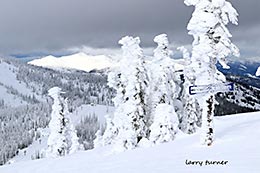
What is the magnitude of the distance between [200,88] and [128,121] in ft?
50.1

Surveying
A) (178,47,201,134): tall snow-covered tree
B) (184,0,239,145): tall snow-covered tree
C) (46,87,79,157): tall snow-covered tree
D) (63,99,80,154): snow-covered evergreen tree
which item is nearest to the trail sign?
(184,0,239,145): tall snow-covered tree

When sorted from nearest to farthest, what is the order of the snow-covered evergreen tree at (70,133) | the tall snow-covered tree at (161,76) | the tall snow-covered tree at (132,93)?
the tall snow-covered tree at (132,93) → the tall snow-covered tree at (161,76) → the snow-covered evergreen tree at (70,133)

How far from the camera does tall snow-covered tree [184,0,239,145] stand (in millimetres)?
21297

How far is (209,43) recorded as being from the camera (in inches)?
846

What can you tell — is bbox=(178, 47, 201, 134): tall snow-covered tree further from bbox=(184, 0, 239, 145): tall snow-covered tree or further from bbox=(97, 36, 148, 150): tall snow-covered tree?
bbox=(184, 0, 239, 145): tall snow-covered tree

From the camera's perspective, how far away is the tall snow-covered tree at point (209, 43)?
69.9 feet

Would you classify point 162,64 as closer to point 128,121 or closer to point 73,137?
point 128,121

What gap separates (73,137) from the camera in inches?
2099

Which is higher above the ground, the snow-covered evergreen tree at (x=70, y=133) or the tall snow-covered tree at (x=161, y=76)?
the tall snow-covered tree at (x=161, y=76)

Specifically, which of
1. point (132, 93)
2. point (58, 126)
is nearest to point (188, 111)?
point (132, 93)

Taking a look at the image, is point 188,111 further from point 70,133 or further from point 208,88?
point 208,88

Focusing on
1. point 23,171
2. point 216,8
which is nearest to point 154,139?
point 23,171

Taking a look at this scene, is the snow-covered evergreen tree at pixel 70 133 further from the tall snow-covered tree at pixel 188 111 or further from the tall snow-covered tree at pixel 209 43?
the tall snow-covered tree at pixel 209 43

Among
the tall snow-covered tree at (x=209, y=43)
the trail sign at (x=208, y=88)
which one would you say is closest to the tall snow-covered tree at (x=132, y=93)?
the tall snow-covered tree at (x=209, y=43)
